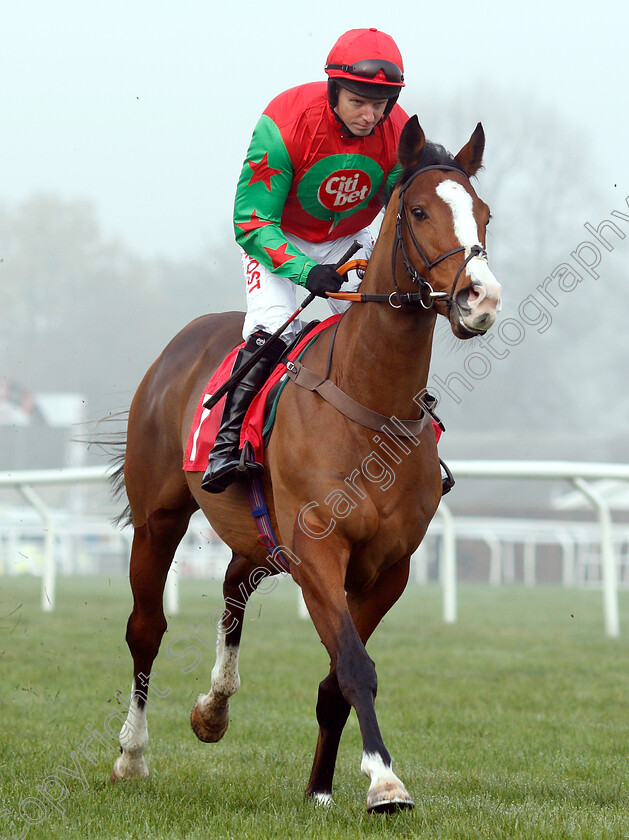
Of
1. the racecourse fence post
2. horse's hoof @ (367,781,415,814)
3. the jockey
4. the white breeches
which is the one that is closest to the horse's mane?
the jockey

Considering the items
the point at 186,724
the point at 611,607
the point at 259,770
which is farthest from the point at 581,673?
the point at 259,770

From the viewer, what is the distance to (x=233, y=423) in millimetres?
4008

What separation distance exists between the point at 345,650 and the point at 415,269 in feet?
3.70

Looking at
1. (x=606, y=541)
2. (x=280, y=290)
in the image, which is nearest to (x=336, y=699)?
(x=280, y=290)

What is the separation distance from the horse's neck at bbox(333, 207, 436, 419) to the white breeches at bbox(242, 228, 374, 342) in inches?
22.0

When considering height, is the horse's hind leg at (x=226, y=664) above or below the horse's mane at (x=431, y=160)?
below

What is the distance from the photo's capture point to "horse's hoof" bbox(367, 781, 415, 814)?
2971 millimetres

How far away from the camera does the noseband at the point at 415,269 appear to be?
3143 millimetres

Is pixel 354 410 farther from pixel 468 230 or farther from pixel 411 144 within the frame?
pixel 411 144

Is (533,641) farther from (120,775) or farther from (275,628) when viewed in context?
(120,775)

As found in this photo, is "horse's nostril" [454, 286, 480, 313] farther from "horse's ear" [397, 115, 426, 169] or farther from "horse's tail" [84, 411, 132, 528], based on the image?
"horse's tail" [84, 411, 132, 528]

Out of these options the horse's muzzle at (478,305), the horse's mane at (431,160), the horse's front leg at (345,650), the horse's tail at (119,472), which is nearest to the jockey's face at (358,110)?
the horse's mane at (431,160)

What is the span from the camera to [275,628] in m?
9.27

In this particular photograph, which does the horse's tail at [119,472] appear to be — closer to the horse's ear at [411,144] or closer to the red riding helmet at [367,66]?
the red riding helmet at [367,66]
